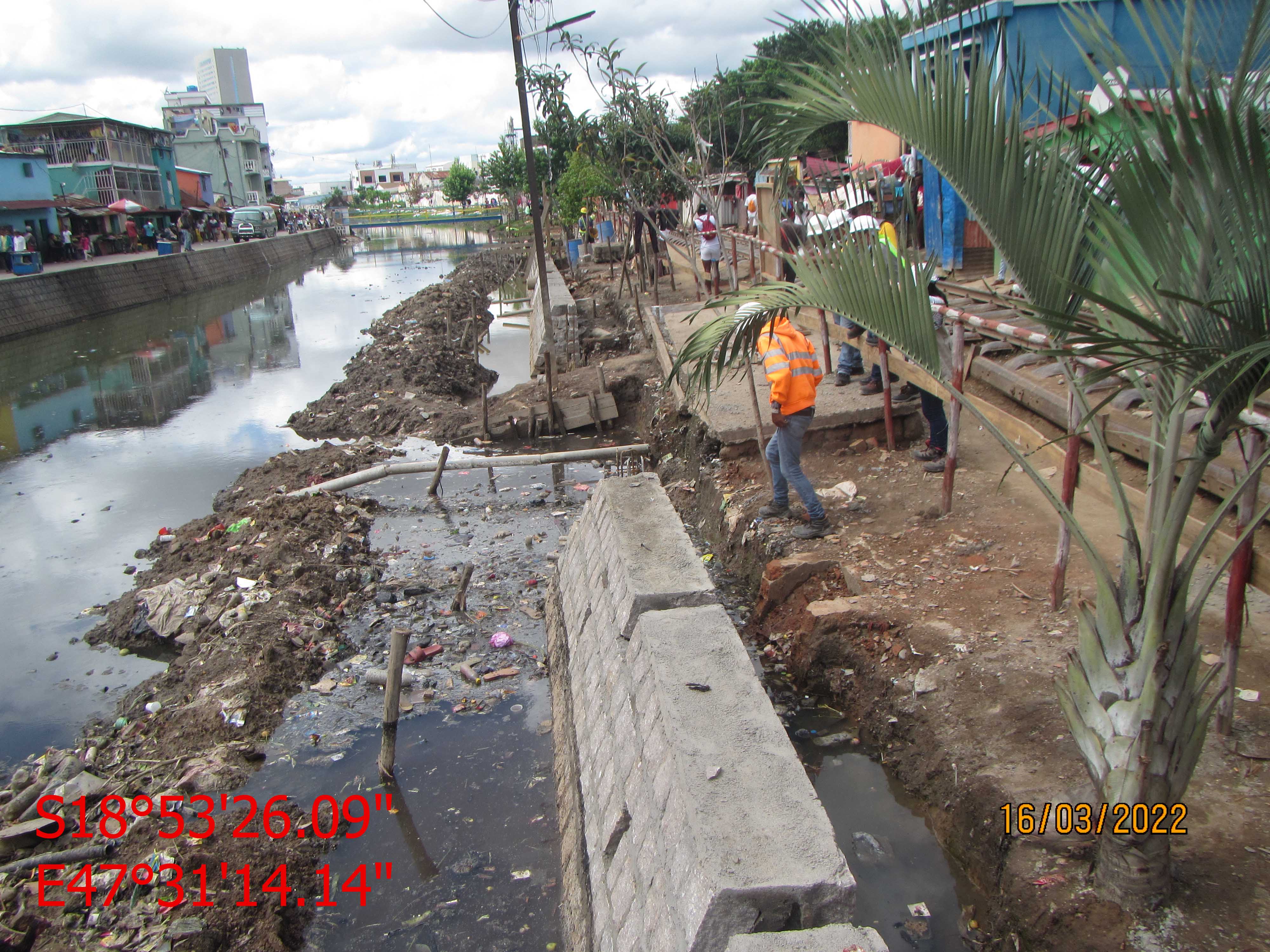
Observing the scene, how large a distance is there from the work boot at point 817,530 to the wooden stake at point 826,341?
225cm

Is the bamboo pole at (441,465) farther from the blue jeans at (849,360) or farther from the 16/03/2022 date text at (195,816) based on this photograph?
the 16/03/2022 date text at (195,816)

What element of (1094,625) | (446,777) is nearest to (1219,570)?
(1094,625)

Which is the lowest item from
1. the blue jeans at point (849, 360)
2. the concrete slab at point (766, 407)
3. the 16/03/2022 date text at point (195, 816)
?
the 16/03/2022 date text at point (195, 816)

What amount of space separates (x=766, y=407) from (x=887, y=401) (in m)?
1.44

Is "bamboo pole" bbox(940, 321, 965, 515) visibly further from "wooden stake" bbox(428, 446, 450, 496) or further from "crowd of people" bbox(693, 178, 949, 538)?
"wooden stake" bbox(428, 446, 450, 496)

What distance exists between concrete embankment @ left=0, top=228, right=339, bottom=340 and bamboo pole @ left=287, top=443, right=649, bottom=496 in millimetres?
18107

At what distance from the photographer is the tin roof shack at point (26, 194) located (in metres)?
26.9

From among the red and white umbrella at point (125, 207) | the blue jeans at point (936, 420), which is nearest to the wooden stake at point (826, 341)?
the blue jeans at point (936, 420)

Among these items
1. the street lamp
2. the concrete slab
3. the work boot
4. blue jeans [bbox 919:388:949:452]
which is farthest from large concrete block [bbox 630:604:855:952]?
the street lamp

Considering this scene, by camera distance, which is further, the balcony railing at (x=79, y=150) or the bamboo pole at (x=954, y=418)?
the balcony railing at (x=79, y=150)

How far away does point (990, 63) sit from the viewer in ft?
8.32

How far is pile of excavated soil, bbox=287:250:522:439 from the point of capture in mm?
12789

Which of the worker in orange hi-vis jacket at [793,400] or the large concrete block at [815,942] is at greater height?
the worker in orange hi-vis jacket at [793,400]

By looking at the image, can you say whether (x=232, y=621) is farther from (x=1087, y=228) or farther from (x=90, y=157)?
(x=90, y=157)
